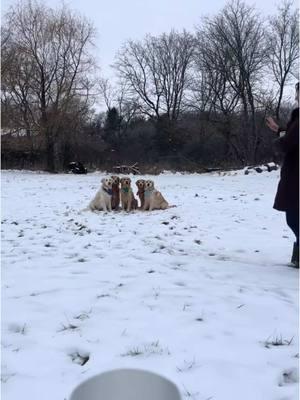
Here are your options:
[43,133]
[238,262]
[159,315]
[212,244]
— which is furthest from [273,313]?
[43,133]

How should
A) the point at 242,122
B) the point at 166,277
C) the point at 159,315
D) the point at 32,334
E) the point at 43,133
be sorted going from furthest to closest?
the point at 242,122
the point at 43,133
the point at 166,277
the point at 159,315
the point at 32,334

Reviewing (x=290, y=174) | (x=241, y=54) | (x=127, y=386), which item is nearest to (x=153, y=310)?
(x=127, y=386)

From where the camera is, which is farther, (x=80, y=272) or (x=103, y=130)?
(x=103, y=130)

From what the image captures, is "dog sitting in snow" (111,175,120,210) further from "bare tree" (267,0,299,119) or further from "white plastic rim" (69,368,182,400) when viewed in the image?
"bare tree" (267,0,299,119)

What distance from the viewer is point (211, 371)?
2.46 metres

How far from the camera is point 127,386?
177cm

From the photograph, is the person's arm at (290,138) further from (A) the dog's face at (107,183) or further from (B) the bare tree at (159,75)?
(B) the bare tree at (159,75)

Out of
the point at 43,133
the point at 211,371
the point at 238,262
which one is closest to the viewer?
the point at 211,371

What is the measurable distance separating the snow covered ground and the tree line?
21536 mm

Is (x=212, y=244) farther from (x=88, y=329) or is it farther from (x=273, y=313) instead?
(x=88, y=329)

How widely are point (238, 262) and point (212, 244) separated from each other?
1.06 m

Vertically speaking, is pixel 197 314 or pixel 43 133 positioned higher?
pixel 43 133

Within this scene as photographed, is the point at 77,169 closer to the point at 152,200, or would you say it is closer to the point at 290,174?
the point at 152,200

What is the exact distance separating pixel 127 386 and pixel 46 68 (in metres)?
27.9
